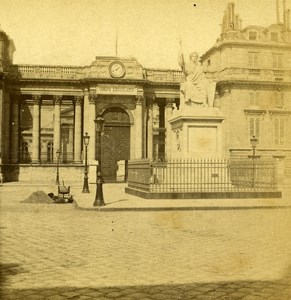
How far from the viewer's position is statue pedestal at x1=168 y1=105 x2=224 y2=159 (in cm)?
1869

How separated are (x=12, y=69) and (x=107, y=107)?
27.0 ft

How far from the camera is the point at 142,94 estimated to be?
1556 inches

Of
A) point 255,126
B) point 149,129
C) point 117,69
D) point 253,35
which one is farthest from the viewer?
point 149,129

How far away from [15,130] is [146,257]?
3525 cm

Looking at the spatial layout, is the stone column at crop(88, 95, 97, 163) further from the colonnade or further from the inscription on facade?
the inscription on facade

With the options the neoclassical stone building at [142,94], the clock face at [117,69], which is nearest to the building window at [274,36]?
the neoclassical stone building at [142,94]

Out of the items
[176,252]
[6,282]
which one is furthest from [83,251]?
[6,282]

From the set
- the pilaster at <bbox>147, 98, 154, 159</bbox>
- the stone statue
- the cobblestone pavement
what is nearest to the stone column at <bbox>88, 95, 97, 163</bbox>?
the pilaster at <bbox>147, 98, 154, 159</bbox>

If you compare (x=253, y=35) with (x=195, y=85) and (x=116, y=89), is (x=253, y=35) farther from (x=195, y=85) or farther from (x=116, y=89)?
(x=195, y=85)

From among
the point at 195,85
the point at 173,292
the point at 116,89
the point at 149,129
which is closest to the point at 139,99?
the point at 116,89

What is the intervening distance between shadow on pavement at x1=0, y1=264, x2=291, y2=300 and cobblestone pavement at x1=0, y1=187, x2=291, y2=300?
0.01 metres

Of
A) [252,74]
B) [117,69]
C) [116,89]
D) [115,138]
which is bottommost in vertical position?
[115,138]

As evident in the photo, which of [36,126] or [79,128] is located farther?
[79,128]

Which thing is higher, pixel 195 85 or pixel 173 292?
pixel 195 85
